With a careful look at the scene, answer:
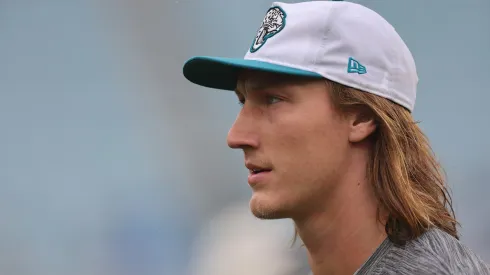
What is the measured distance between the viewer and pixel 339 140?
1.22 m

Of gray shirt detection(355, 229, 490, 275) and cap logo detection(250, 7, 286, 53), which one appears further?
cap logo detection(250, 7, 286, 53)

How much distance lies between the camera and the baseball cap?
120 cm

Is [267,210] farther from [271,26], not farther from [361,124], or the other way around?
Result: [271,26]

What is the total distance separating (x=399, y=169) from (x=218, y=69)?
40 cm

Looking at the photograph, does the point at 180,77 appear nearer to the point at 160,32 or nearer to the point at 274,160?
the point at 160,32

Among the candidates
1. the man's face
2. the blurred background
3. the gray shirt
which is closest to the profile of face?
the man's face

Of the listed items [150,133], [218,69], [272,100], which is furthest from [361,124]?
[150,133]

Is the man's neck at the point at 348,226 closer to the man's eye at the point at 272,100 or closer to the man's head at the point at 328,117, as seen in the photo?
the man's head at the point at 328,117

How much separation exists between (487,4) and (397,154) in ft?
5.38

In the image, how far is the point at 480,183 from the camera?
2500mm

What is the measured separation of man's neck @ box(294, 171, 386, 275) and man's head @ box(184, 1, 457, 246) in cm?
1

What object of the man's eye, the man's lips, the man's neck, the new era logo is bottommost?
the man's neck

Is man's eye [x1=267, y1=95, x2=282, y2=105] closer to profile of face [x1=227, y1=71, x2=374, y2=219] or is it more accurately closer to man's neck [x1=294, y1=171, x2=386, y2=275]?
profile of face [x1=227, y1=71, x2=374, y2=219]

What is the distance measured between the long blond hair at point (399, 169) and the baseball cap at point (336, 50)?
23mm
